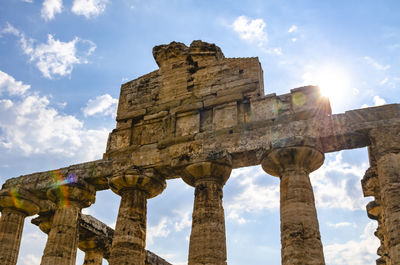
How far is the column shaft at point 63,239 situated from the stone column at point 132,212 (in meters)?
1.83

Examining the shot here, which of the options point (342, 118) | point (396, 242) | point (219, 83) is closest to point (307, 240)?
point (396, 242)

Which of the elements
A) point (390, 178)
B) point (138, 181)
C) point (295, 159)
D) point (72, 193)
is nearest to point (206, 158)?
point (138, 181)

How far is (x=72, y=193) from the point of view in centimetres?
1695

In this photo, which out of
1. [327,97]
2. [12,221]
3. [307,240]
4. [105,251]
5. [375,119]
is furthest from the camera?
[105,251]

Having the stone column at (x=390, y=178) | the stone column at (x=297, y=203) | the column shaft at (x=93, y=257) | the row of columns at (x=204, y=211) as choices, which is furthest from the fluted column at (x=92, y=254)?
the stone column at (x=390, y=178)

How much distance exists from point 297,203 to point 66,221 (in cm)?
830

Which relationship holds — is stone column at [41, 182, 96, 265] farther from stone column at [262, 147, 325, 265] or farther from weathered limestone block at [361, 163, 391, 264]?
weathered limestone block at [361, 163, 391, 264]

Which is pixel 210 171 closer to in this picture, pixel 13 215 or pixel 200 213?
pixel 200 213

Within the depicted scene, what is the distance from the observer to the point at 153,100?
18.2 m

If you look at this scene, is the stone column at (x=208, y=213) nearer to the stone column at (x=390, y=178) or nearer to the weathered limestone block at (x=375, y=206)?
the stone column at (x=390, y=178)

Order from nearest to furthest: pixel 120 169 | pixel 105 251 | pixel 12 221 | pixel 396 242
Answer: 1. pixel 396 242
2. pixel 120 169
3. pixel 12 221
4. pixel 105 251

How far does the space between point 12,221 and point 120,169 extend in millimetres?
5204

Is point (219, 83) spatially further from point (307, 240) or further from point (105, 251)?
point (105, 251)

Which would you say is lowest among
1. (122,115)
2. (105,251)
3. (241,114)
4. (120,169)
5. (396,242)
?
(396,242)
